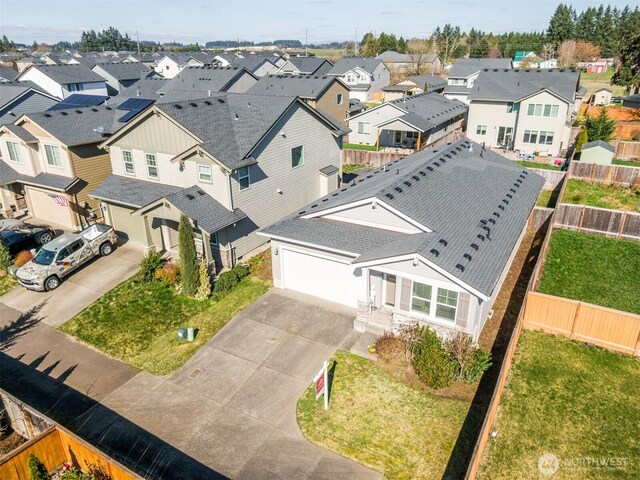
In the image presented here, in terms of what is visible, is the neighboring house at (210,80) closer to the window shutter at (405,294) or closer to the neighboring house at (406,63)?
the window shutter at (405,294)

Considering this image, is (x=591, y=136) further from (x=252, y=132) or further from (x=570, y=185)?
(x=252, y=132)

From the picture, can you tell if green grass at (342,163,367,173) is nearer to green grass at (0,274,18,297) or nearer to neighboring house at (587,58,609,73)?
green grass at (0,274,18,297)

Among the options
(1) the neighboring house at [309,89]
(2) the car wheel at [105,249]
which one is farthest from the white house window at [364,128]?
(2) the car wheel at [105,249]

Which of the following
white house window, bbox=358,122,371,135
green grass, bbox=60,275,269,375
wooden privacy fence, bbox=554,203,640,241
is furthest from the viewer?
white house window, bbox=358,122,371,135

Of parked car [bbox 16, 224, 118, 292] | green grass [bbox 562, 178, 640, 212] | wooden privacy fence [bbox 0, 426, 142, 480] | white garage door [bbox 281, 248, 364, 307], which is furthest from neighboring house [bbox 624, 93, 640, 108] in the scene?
wooden privacy fence [bbox 0, 426, 142, 480]

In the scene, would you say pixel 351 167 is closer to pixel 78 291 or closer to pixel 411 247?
pixel 411 247

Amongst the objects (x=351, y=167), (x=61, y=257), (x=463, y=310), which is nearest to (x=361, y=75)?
(x=351, y=167)

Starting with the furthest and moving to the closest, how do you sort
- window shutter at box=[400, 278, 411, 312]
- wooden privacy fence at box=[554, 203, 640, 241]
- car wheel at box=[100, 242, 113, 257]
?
wooden privacy fence at box=[554, 203, 640, 241]
car wheel at box=[100, 242, 113, 257]
window shutter at box=[400, 278, 411, 312]

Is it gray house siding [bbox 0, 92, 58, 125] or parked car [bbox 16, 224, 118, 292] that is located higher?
gray house siding [bbox 0, 92, 58, 125]
